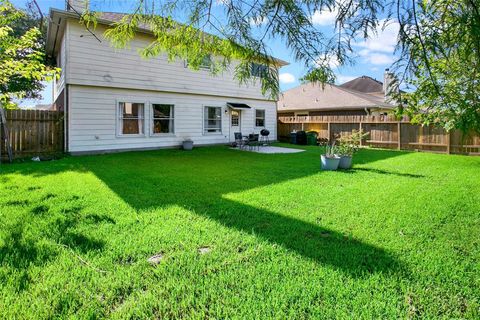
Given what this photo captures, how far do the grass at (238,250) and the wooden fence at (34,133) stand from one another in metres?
4.32

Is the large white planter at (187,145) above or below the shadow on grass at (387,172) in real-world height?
above

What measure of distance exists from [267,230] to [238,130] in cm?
1230

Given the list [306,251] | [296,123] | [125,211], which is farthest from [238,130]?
[306,251]

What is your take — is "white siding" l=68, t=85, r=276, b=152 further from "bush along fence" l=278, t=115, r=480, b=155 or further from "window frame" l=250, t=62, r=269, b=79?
"window frame" l=250, t=62, r=269, b=79

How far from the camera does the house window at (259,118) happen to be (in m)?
16.7

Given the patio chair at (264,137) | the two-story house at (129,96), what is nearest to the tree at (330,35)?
the two-story house at (129,96)

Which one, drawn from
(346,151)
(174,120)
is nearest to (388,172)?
(346,151)

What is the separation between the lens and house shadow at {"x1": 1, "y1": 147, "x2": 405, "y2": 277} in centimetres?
301

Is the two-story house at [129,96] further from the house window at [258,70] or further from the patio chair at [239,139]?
the house window at [258,70]

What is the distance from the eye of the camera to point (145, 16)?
3.62 m

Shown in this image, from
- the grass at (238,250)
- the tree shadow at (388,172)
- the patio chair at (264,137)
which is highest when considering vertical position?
the patio chair at (264,137)

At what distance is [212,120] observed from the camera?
14.7m

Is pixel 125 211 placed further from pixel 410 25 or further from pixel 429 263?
pixel 410 25

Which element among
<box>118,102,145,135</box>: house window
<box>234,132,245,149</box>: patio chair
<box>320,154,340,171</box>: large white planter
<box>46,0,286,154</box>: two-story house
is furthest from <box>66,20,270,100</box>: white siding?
<box>320,154,340,171</box>: large white planter
